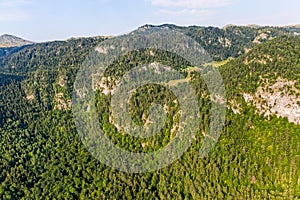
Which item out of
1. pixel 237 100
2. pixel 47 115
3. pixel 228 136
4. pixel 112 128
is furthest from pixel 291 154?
pixel 47 115

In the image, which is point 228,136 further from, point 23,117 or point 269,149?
point 23,117

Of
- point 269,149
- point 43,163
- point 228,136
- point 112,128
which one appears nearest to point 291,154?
point 269,149

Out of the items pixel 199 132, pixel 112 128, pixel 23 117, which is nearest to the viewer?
pixel 199 132

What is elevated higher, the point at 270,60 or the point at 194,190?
the point at 270,60

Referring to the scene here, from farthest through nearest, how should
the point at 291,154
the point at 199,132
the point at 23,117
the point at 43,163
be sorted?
the point at 23,117, the point at 43,163, the point at 199,132, the point at 291,154

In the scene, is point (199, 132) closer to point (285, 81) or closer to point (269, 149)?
point (269, 149)

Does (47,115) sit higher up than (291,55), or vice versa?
(291,55)

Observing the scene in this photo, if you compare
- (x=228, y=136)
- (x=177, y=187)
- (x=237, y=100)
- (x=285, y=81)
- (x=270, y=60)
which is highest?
(x=270, y=60)

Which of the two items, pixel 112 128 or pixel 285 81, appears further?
pixel 112 128

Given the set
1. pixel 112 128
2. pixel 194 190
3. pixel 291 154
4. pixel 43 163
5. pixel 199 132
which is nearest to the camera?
pixel 291 154
